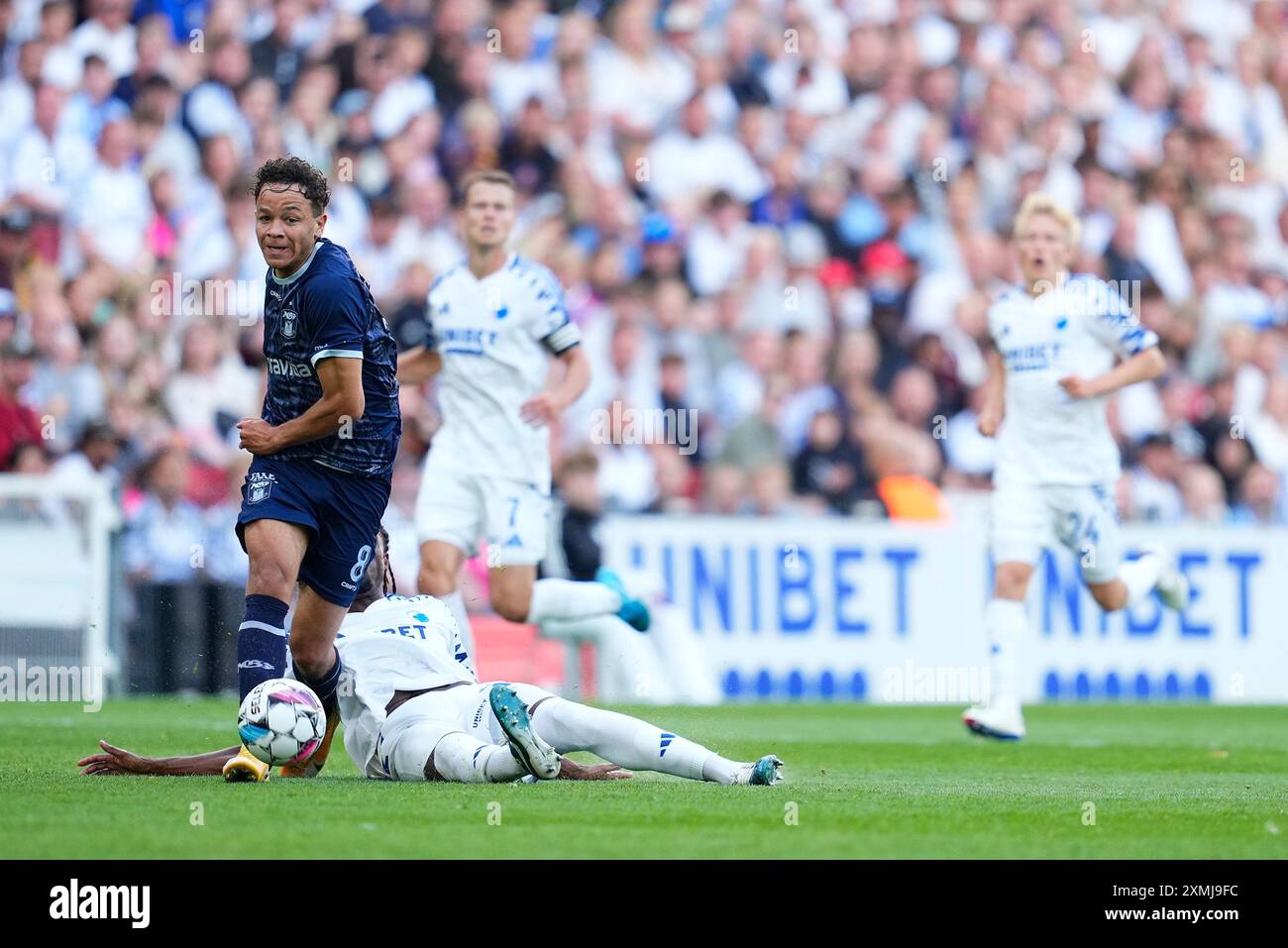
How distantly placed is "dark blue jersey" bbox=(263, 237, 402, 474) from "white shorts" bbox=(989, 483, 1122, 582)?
479 centimetres

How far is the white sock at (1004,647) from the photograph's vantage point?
11625 mm

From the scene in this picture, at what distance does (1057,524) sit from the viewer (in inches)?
487

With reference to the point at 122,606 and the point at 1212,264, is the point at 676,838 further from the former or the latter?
the point at 1212,264

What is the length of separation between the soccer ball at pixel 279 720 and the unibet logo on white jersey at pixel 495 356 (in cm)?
433

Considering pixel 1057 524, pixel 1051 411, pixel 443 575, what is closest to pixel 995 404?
pixel 1051 411

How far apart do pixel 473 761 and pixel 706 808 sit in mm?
983

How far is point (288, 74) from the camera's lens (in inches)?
710

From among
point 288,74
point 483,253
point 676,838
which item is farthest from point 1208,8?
point 676,838

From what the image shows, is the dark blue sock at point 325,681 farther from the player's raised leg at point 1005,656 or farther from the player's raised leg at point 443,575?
the player's raised leg at point 1005,656

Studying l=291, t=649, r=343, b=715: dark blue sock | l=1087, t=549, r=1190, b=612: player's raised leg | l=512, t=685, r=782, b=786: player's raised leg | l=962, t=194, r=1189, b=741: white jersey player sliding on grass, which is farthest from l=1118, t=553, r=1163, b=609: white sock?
l=291, t=649, r=343, b=715: dark blue sock

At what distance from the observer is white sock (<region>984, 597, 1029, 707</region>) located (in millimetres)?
11625

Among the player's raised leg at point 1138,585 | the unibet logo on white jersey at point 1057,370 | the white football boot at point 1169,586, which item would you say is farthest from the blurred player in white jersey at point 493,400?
the white football boot at point 1169,586

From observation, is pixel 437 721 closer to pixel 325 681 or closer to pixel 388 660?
pixel 388 660
